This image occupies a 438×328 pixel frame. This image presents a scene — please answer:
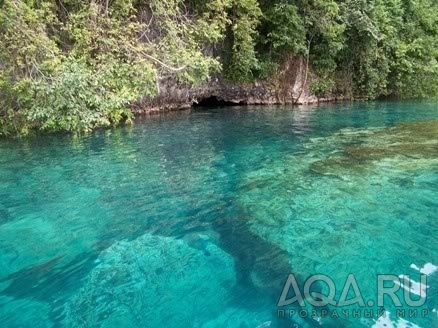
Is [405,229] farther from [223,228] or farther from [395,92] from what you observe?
[395,92]

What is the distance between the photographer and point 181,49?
13023mm

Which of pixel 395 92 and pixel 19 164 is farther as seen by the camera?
pixel 395 92

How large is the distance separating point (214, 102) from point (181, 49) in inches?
365

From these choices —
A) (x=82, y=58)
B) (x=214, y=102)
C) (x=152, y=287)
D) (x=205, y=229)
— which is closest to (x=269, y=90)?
(x=214, y=102)

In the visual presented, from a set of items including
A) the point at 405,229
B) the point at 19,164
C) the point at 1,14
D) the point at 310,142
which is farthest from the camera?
the point at 310,142

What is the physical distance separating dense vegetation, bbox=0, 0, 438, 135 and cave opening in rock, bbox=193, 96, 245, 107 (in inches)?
65.2

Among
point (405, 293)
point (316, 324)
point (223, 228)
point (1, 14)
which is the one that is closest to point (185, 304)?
point (316, 324)

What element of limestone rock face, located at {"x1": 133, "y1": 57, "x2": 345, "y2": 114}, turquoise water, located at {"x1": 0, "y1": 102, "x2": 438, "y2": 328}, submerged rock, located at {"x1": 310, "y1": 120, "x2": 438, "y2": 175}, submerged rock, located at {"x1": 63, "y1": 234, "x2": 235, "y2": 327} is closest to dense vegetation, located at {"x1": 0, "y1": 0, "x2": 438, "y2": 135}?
limestone rock face, located at {"x1": 133, "y1": 57, "x2": 345, "y2": 114}

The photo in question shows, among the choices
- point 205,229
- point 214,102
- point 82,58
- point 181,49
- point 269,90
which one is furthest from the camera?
point 214,102

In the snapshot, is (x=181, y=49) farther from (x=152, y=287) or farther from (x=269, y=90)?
(x=152, y=287)

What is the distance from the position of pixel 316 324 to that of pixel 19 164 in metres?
7.44

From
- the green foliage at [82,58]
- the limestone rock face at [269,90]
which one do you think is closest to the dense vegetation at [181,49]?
the green foliage at [82,58]

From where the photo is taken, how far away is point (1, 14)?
9438mm

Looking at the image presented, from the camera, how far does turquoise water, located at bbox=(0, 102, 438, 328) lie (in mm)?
3500
